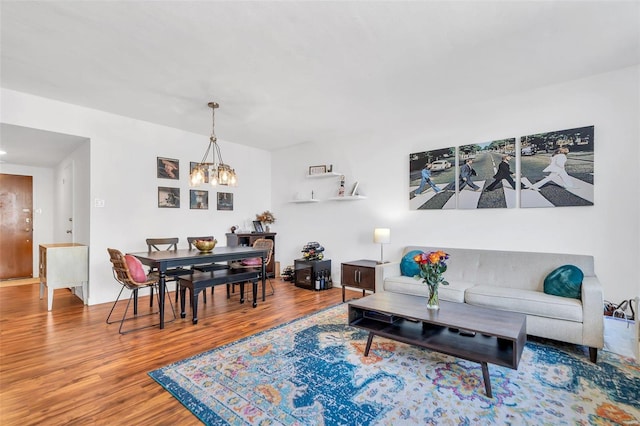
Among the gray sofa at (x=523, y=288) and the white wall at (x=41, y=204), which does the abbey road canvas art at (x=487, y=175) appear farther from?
the white wall at (x=41, y=204)

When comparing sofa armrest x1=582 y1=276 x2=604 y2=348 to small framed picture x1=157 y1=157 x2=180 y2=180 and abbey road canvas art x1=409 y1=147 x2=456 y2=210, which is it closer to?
abbey road canvas art x1=409 y1=147 x2=456 y2=210

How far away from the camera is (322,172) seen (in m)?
5.65

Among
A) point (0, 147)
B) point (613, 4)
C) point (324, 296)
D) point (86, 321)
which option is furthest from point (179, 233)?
point (613, 4)

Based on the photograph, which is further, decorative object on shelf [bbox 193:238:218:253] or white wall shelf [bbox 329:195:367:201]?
white wall shelf [bbox 329:195:367:201]

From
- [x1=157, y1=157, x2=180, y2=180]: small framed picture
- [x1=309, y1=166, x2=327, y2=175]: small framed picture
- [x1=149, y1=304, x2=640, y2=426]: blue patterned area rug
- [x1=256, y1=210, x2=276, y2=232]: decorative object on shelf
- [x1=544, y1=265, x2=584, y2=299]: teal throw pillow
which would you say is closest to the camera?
[x1=149, y1=304, x2=640, y2=426]: blue patterned area rug

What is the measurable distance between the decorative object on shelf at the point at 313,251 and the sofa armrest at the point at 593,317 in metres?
3.53

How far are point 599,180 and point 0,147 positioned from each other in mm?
8137

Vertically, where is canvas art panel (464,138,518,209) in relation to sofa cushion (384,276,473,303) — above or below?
above

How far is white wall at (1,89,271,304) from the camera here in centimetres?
392

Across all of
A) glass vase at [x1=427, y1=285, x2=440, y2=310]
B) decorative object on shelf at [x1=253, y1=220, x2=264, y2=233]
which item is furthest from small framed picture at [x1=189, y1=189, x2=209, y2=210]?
glass vase at [x1=427, y1=285, x2=440, y2=310]

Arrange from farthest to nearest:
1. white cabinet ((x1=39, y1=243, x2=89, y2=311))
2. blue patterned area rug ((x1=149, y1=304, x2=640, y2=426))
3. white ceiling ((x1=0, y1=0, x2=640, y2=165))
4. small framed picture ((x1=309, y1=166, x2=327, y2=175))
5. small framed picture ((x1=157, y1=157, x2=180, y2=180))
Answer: small framed picture ((x1=309, y1=166, x2=327, y2=175))
small framed picture ((x1=157, y1=157, x2=180, y2=180))
white cabinet ((x1=39, y1=243, x2=89, y2=311))
white ceiling ((x1=0, y1=0, x2=640, y2=165))
blue patterned area rug ((x1=149, y1=304, x2=640, y2=426))

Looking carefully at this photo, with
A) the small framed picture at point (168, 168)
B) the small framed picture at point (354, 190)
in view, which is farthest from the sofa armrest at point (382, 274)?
the small framed picture at point (168, 168)

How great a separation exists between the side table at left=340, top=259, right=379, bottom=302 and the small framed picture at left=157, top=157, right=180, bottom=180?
318cm

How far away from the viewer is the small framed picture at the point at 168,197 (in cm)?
497
